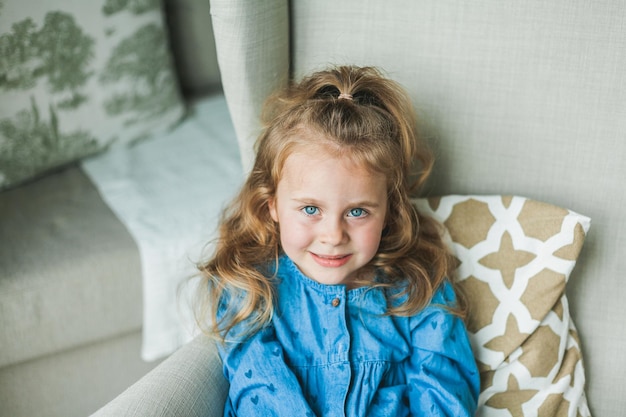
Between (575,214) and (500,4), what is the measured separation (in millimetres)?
356

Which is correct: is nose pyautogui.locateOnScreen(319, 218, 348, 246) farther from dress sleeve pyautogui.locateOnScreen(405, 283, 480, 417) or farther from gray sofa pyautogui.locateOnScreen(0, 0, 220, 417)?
gray sofa pyautogui.locateOnScreen(0, 0, 220, 417)

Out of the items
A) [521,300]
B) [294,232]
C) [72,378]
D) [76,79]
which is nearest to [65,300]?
[72,378]

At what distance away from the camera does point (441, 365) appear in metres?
1.03

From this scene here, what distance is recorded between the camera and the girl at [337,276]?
37.7 inches

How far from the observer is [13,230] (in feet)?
4.68

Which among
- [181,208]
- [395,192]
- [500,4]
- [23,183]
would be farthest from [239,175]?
[500,4]

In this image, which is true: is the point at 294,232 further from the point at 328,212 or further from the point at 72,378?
the point at 72,378

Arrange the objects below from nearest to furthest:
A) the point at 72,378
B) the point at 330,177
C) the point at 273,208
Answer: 1. the point at 330,177
2. the point at 273,208
3. the point at 72,378

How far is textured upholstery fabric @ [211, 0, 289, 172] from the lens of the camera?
1034 mm

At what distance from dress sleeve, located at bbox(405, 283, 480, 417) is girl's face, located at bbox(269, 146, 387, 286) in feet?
0.51

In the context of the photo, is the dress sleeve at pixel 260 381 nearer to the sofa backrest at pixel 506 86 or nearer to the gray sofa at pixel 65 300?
the sofa backrest at pixel 506 86

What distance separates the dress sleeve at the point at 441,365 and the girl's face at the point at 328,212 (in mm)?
155

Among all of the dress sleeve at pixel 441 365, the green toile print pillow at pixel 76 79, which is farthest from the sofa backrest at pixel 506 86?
the green toile print pillow at pixel 76 79

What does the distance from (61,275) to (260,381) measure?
576 mm
